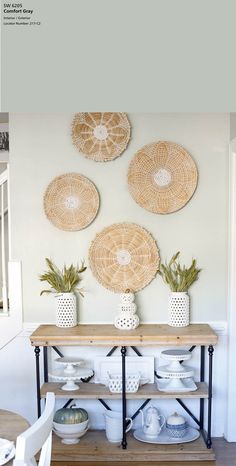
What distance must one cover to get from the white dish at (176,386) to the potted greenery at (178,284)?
346 mm

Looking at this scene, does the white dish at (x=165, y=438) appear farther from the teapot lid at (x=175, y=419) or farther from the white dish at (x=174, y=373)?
the white dish at (x=174, y=373)

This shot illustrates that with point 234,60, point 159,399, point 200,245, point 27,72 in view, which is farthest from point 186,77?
point 159,399

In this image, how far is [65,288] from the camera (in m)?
3.21

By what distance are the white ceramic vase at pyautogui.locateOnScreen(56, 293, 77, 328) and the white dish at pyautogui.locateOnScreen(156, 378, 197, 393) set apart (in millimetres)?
654

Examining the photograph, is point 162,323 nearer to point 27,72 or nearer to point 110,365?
point 110,365

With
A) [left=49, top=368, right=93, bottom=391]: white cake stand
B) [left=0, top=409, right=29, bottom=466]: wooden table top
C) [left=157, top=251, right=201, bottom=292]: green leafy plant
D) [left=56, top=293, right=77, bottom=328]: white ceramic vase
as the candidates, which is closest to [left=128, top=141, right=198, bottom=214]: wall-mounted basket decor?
[left=157, top=251, right=201, bottom=292]: green leafy plant

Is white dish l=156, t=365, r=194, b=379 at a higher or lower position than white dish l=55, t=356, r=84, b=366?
lower

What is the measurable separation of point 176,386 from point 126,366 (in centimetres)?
37

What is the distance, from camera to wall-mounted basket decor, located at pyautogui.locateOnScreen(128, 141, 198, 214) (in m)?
3.19

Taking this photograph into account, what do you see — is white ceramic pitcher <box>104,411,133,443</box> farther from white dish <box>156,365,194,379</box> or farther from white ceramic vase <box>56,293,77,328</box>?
white ceramic vase <box>56,293,77,328</box>

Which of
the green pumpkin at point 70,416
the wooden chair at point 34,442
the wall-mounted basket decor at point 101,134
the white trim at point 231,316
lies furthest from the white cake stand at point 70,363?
the wooden chair at point 34,442

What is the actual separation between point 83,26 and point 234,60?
21cm

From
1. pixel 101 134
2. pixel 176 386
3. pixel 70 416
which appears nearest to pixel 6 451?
pixel 70 416

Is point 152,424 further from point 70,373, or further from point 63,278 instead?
point 63,278
